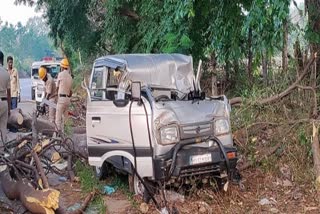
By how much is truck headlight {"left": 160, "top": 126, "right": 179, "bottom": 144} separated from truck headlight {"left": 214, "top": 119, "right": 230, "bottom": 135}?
646 mm

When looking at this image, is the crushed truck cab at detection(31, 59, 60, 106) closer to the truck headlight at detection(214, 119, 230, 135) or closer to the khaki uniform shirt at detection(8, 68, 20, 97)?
the khaki uniform shirt at detection(8, 68, 20, 97)

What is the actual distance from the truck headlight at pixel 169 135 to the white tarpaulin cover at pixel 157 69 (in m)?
1.25

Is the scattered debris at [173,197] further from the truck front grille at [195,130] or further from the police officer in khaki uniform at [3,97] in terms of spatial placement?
the police officer in khaki uniform at [3,97]

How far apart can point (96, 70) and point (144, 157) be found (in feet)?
6.98

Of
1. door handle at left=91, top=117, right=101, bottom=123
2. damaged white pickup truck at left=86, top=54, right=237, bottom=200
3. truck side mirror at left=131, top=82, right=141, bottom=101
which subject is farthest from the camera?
door handle at left=91, top=117, right=101, bottom=123

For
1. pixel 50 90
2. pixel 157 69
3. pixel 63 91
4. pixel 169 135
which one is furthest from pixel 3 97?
pixel 169 135

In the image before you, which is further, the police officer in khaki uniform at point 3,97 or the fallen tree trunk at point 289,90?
the police officer in khaki uniform at point 3,97

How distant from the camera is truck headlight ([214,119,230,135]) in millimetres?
6406

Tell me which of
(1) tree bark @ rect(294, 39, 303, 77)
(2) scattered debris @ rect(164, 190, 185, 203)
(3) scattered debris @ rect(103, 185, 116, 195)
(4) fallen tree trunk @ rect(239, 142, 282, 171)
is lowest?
(3) scattered debris @ rect(103, 185, 116, 195)

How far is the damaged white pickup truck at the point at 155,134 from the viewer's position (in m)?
6.00

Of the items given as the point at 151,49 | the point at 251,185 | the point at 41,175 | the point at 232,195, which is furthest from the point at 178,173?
the point at 151,49

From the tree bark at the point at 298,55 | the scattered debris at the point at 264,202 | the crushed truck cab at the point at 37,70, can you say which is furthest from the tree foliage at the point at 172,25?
the scattered debris at the point at 264,202

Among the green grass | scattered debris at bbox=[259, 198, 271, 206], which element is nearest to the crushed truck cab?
the green grass

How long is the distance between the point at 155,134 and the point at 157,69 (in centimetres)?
157
